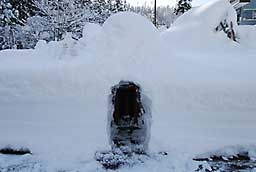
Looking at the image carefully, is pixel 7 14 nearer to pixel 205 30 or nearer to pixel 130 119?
pixel 205 30

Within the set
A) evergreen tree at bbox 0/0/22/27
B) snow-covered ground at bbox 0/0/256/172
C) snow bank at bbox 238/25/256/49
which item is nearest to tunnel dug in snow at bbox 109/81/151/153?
snow-covered ground at bbox 0/0/256/172

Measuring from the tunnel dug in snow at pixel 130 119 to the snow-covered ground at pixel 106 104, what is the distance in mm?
102

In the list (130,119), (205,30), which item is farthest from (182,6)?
(130,119)

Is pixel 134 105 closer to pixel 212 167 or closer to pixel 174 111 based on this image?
pixel 174 111

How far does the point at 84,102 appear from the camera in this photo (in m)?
3.58

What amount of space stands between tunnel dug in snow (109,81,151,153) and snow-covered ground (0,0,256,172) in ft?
0.34

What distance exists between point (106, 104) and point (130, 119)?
343mm

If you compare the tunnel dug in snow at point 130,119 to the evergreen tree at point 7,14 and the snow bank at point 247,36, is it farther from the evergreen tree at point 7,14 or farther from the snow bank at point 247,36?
the evergreen tree at point 7,14

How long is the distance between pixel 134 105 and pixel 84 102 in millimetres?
607

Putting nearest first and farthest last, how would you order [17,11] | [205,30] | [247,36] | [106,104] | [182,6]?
[106,104]
[205,30]
[247,36]
[17,11]
[182,6]

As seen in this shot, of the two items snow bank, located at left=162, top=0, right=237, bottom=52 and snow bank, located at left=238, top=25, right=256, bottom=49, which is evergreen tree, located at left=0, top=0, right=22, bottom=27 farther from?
snow bank, located at left=238, top=25, right=256, bottom=49

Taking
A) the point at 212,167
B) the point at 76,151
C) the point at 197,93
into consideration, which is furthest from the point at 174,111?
the point at 76,151

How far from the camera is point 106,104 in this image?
354 centimetres

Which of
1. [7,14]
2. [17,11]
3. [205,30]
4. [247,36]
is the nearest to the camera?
[205,30]
